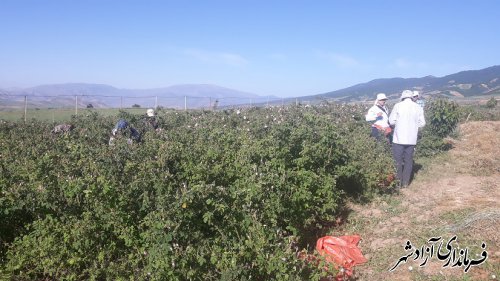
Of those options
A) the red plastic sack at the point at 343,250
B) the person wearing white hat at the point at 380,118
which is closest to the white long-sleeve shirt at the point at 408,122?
the person wearing white hat at the point at 380,118

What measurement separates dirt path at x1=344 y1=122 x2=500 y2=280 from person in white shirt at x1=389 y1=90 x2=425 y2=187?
0.37 m

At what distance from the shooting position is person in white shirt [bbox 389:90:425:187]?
7.16 meters

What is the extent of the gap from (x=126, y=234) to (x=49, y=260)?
0.66 m

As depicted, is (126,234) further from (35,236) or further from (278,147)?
(278,147)

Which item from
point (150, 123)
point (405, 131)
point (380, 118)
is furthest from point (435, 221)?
point (150, 123)

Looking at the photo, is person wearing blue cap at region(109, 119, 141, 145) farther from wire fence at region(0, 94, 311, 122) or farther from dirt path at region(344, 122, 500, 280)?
wire fence at region(0, 94, 311, 122)

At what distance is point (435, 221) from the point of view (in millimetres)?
5539

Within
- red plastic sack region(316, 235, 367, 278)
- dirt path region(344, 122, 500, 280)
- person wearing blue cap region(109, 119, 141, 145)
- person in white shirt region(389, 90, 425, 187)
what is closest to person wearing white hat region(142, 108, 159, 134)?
person wearing blue cap region(109, 119, 141, 145)

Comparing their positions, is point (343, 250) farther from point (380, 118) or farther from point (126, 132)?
point (126, 132)

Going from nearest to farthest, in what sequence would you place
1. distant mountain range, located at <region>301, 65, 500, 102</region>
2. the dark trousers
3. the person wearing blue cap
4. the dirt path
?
the dirt path, the dark trousers, the person wearing blue cap, distant mountain range, located at <region>301, 65, 500, 102</region>

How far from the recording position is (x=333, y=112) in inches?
528

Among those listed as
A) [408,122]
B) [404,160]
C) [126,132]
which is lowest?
[404,160]

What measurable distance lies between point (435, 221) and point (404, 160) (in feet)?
6.87

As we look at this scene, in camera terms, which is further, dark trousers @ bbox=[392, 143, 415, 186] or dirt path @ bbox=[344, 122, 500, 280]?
dark trousers @ bbox=[392, 143, 415, 186]
